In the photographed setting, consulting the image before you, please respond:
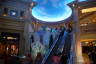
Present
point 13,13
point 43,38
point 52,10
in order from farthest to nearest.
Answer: point 52,10 → point 43,38 → point 13,13

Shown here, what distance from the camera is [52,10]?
2386 cm

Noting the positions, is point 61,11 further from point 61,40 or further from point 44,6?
point 61,40

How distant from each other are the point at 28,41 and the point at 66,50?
12.7 ft

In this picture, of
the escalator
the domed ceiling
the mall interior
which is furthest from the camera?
the domed ceiling

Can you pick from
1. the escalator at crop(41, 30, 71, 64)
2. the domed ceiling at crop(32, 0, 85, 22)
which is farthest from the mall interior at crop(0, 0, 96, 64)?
the domed ceiling at crop(32, 0, 85, 22)

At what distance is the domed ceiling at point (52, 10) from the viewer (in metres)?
22.2

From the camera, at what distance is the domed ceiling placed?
876 inches

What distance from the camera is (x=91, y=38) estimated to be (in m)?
17.2

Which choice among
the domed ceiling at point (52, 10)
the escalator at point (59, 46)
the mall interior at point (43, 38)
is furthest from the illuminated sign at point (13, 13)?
the domed ceiling at point (52, 10)

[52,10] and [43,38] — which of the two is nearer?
[43,38]

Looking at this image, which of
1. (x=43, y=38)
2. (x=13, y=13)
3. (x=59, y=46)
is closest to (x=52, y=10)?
(x=43, y=38)

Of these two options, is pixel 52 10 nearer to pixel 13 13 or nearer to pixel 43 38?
pixel 43 38

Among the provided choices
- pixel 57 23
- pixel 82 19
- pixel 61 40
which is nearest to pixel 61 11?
pixel 57 23

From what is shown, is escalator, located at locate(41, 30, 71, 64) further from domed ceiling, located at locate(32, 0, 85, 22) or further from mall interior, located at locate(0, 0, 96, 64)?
domed ceiling, located at locate(32, 0, 85, 22)
